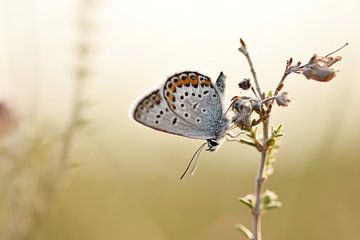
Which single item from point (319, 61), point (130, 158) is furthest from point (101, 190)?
point (319, 61)

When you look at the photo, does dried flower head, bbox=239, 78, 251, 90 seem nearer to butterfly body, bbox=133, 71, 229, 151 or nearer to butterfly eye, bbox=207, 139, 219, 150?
butterfly body, bbox=133, 71, 229, 151

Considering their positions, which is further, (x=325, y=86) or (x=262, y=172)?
(x=325, y=86)

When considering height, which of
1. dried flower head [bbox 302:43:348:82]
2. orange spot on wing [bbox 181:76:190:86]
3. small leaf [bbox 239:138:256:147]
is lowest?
orange spot on wing [bbox 181:76:190:86]

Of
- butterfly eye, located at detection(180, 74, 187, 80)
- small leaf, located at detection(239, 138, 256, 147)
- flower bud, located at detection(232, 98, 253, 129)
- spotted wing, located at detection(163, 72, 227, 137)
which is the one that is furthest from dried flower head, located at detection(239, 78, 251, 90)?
butterfly eye, located at detection(180, 74, 187, 80)

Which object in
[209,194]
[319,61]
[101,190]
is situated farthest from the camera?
[209,194]

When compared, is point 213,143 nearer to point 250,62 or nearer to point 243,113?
point 243,113

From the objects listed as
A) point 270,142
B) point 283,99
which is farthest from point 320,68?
point 270,142

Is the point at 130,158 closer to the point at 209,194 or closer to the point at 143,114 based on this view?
the point at 209,194

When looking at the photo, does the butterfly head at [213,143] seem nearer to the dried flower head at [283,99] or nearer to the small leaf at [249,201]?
the small leaf at [249,201]
